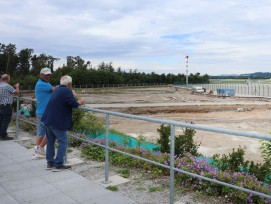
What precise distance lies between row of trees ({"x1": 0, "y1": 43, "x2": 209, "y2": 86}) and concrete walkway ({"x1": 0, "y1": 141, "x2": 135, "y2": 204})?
173 ft

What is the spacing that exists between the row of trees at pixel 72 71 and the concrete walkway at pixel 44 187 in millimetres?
52791

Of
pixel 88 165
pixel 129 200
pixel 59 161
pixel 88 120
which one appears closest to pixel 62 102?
pixel 59 161

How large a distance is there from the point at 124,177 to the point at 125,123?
17.9 m

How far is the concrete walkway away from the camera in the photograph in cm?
394

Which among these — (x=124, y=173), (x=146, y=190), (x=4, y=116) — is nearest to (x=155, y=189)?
(x=146, y=190)

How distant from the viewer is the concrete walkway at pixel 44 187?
3941 millimetres

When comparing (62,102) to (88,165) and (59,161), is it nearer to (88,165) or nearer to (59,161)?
(59,161)

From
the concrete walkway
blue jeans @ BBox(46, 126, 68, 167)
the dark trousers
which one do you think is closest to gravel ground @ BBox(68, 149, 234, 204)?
the concrete walkway

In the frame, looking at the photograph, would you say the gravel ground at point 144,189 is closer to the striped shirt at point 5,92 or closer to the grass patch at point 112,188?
the grass patch at point 112,188

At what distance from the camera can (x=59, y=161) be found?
199 inches

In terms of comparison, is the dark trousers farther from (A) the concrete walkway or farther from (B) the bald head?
(A) the concrete walkway

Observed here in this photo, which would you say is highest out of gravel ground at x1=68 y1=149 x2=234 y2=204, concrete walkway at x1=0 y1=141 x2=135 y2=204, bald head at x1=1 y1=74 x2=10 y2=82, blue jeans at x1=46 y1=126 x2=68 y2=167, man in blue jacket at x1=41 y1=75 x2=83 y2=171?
bald head at x1=1 y1=74 x2=10 y2=82

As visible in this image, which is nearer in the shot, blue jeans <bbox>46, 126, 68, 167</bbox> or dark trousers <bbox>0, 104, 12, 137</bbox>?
blue jeans <bbox>46, 126, 68, 167</bbox>

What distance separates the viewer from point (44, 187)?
4395 mm
